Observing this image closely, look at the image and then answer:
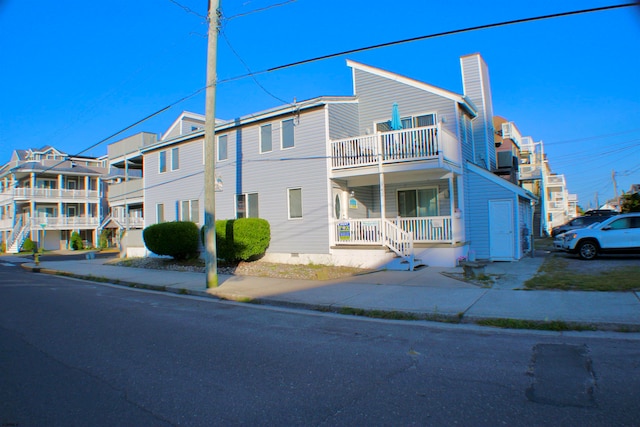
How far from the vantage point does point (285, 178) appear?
16.8 metres

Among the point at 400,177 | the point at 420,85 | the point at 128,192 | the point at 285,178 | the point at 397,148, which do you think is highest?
the point at 420,85

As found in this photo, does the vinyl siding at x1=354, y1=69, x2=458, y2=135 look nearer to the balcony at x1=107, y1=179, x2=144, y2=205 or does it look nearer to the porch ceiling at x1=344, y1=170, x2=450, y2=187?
the porch ceiling at x1=344, y1=170, x2=450, y2=187

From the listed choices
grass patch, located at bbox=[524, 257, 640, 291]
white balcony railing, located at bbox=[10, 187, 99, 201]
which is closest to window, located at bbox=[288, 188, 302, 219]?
grass patch, located at bbox=[524, 257, 640, 291]

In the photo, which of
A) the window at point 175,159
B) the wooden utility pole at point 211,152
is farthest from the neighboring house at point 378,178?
the wooden utility pole at point 211,152

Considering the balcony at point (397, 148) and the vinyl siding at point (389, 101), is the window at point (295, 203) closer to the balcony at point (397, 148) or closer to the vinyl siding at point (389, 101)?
the balcony at point (397, 148)

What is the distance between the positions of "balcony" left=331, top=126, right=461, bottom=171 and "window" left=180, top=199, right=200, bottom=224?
330 inches

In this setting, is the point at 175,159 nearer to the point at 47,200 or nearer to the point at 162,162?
the point at 162,162

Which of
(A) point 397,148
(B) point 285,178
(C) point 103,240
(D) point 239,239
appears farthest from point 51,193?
(A) point 397,148

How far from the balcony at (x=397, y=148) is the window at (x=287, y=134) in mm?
2037

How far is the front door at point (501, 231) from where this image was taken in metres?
15.3

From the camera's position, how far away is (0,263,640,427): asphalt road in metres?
3.60

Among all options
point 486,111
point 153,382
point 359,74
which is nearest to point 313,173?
point 359,74

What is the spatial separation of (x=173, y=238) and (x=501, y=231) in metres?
13.5

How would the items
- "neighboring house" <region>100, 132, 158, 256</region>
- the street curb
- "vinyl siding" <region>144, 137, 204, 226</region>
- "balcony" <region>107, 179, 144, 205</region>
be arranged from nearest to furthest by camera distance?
the street curb < "vinyl siding" <region>144, 137, 204, 226</region> < "neighboring house" <region>100, 132, 158, 256</region> < "balcony" <region>107, 179, 144, 205</region>
